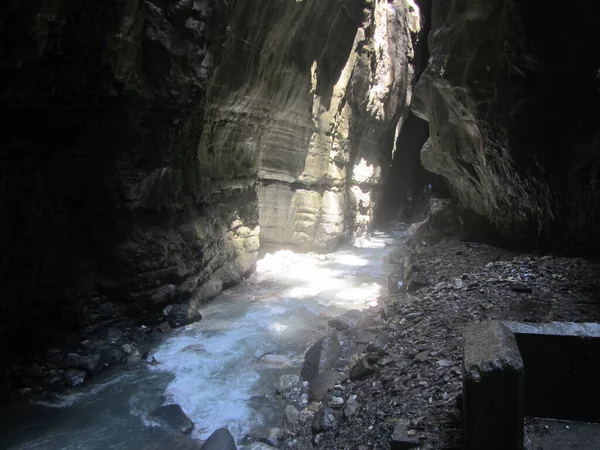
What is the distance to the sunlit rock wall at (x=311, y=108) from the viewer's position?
11.1 metres

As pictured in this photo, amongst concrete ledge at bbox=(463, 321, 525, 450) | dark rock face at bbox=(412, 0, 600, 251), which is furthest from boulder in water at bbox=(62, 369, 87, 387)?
dark rock face at bbox=(412, 0, 600, 251)

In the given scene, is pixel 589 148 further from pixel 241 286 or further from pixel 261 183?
pixel 261 183

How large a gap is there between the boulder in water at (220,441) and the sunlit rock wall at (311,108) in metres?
6.84

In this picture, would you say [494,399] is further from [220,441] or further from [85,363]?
[85,363]

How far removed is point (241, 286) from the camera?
12672 mm

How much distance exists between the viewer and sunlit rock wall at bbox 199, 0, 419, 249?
36.4ft

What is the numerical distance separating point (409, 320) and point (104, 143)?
20.4 feet

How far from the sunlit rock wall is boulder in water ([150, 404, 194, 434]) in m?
6.12

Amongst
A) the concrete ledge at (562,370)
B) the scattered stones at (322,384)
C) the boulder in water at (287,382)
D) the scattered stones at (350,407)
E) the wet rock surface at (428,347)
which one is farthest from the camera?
the boulder in water at (287,382)

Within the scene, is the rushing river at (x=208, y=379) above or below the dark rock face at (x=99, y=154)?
below

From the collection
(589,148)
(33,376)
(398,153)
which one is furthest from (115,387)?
(398,153)

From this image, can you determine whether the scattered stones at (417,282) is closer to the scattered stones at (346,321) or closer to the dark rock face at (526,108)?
the scattered stones at (346,321)

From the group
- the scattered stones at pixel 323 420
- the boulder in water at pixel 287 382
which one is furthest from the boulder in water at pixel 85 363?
the scattered stones at pixel 323 420

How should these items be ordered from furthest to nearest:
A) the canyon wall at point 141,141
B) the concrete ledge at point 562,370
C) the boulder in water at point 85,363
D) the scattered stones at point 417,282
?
the scattered stones at point 417,282 → the boulder in water at point 85,363 → the canyon wall at point 141,141 → the concrete ledge at point 562,370
